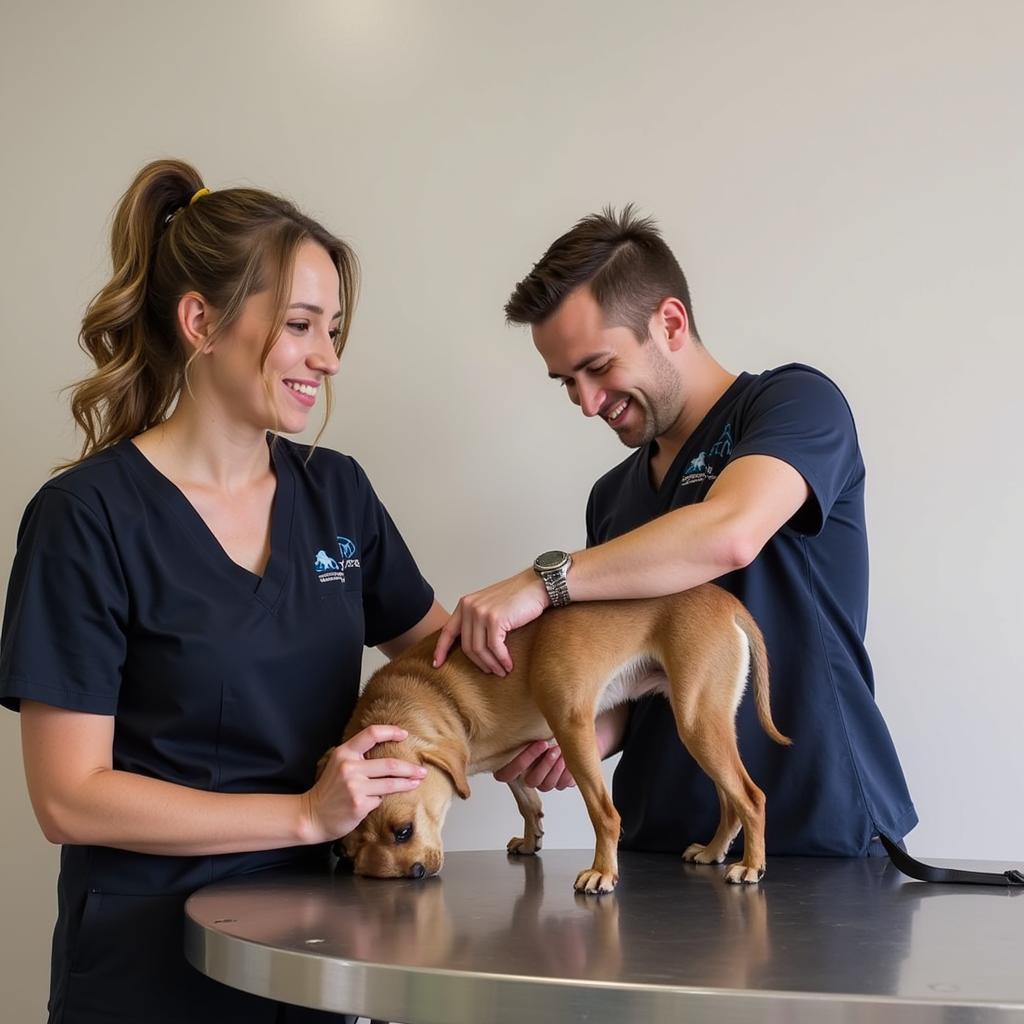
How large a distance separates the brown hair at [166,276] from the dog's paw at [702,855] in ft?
3.82

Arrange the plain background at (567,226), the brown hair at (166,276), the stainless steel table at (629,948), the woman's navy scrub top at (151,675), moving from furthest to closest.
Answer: the plain background at (567,226), the brown hair at (166,276), the woman's navy scrub top at (151,675), the stainless steel table at (629,948)

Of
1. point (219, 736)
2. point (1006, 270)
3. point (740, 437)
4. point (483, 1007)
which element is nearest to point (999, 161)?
point (1006, 270)

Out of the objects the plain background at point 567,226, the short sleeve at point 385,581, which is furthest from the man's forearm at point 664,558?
the plain background at point 567,226

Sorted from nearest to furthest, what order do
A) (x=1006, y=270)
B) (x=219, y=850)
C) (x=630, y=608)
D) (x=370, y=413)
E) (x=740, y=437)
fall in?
(x=219, y=850), (x=630, y=608), (x=740, y=437), (x=1006, y=270), (x=370, y=413)

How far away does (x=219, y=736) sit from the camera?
194cm

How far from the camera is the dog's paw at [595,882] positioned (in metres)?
1.73

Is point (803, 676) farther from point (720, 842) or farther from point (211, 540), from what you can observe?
point (211, 540)

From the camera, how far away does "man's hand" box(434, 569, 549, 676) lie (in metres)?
1.99

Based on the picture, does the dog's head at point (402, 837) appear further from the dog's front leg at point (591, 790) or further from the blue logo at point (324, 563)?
the blue logo at point (324, 563)

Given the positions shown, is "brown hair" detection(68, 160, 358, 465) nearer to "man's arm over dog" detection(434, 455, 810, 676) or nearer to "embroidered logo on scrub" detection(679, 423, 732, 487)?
"man's arm over dog" detection(434, 455, 810, 676)

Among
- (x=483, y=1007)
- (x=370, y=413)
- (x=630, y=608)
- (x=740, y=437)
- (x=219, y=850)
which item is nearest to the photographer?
(x=483, y=1007)

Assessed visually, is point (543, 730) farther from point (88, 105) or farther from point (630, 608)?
point (88, 105)

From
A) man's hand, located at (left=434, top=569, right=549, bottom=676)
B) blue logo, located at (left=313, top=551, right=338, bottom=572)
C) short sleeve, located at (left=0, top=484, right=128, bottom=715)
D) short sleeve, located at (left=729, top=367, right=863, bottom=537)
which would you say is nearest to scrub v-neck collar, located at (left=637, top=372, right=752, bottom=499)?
short sleeve, located at (left=729, top=367, right=863, bottom=537)

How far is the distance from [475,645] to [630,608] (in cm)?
28
